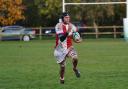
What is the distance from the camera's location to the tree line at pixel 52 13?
58.8 m

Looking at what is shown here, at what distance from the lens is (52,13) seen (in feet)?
208

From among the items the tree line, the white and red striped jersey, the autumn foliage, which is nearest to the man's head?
the white and red striped jersey

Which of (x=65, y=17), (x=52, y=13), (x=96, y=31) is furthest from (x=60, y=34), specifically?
(x=52, y=13)

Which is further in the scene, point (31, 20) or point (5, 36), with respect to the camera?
point (31, 20)

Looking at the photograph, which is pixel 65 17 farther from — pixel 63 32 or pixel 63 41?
pixel 63 41

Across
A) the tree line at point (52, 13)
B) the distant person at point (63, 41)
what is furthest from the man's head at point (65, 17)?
the tree line at point (52, 13)

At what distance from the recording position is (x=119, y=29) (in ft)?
196

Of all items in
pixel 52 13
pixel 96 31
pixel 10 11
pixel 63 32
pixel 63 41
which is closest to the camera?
pixel 63 32

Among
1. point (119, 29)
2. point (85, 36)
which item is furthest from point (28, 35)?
point (119, 29)

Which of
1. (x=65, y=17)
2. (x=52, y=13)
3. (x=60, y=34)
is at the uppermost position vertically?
(x=65, y=17)

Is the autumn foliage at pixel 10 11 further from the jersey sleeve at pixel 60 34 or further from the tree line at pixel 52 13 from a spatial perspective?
the jersey sleeve at pixel 60 34

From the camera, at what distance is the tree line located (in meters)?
58.8

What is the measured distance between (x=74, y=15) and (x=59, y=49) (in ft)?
152

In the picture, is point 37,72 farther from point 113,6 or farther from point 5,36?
point 113,6
